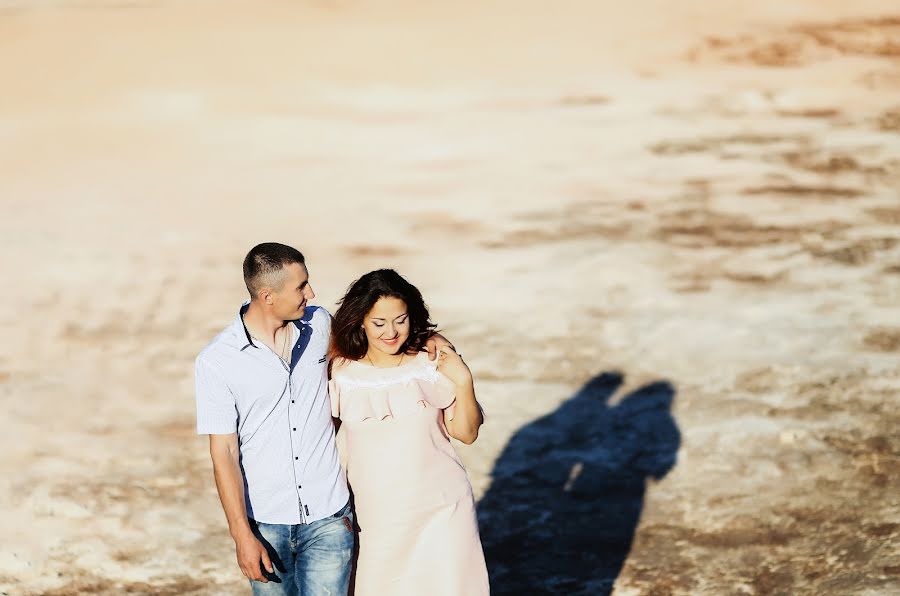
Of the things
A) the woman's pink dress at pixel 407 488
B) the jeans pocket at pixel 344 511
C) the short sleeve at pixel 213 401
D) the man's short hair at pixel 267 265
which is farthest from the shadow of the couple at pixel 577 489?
the man's short hair at pixel 267 265

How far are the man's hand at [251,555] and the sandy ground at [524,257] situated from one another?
2.39 m

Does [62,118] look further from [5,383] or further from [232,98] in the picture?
[5,383]


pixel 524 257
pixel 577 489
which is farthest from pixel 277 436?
pixel 524 257

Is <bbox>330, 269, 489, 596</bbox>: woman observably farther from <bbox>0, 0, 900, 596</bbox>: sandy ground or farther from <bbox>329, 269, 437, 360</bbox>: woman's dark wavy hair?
<bbox>0, 0, 900, 596</bbox>: sandy ground

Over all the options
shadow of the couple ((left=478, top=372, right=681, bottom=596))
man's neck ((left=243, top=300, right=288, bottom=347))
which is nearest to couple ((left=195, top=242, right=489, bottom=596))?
man's neck ((left=243, top=300, right=288, bottom=347))

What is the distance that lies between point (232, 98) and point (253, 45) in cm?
361

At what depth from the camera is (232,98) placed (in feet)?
71.5

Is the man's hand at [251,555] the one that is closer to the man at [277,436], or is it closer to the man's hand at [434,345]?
the man at [277,436]

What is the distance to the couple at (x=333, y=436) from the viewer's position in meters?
3.99

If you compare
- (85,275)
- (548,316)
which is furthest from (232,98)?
(548,316)

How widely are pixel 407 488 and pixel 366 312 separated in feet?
2.12

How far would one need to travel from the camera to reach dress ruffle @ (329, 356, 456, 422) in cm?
421

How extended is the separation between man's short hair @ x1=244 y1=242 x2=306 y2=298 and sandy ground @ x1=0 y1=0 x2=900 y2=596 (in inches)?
110

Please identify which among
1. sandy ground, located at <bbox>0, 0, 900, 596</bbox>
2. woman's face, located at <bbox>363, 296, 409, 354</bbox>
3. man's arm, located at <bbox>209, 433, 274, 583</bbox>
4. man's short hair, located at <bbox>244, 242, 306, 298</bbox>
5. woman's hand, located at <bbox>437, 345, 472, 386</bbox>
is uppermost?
man's short hair, located at <bbox>244, 242, 306, 298</bbox>
